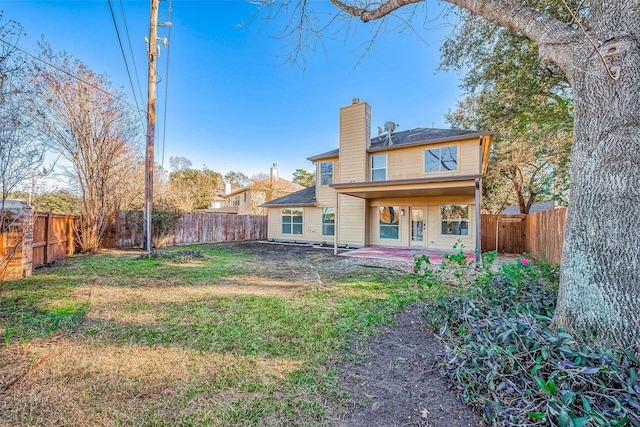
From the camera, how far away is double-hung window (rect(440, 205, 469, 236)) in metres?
10.6

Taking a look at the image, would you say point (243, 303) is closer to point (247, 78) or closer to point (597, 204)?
point (597, 204)

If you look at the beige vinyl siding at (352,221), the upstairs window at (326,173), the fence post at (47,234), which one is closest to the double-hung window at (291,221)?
the upstairs window at (326,173)

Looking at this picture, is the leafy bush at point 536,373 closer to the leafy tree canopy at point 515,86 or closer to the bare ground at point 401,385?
the bare ground at point 401,385

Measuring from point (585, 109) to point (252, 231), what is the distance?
17218 mm

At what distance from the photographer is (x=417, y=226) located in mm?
11711

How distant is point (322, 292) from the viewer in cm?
504

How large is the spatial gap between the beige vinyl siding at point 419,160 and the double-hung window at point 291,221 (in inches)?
211

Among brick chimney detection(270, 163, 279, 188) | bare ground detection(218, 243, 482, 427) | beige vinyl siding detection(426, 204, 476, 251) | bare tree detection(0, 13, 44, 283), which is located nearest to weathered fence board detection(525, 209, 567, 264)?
beige vinyl siding detection(426, 204, 476, 251)

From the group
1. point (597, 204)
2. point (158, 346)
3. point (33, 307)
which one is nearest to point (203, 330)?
point (158, 346)

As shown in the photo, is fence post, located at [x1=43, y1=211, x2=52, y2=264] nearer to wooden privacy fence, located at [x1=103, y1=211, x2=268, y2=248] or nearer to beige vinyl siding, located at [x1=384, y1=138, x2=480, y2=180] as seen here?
wooden privacy fence, located at [x1=103, y1=211, x2=268, y2=248]

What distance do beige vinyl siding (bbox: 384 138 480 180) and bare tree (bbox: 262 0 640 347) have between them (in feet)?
26.8

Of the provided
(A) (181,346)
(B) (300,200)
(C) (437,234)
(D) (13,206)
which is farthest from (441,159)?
(D) (13,206)

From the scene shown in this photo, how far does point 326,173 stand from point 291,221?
351 centimetres

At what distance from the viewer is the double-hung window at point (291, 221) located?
589 inches
